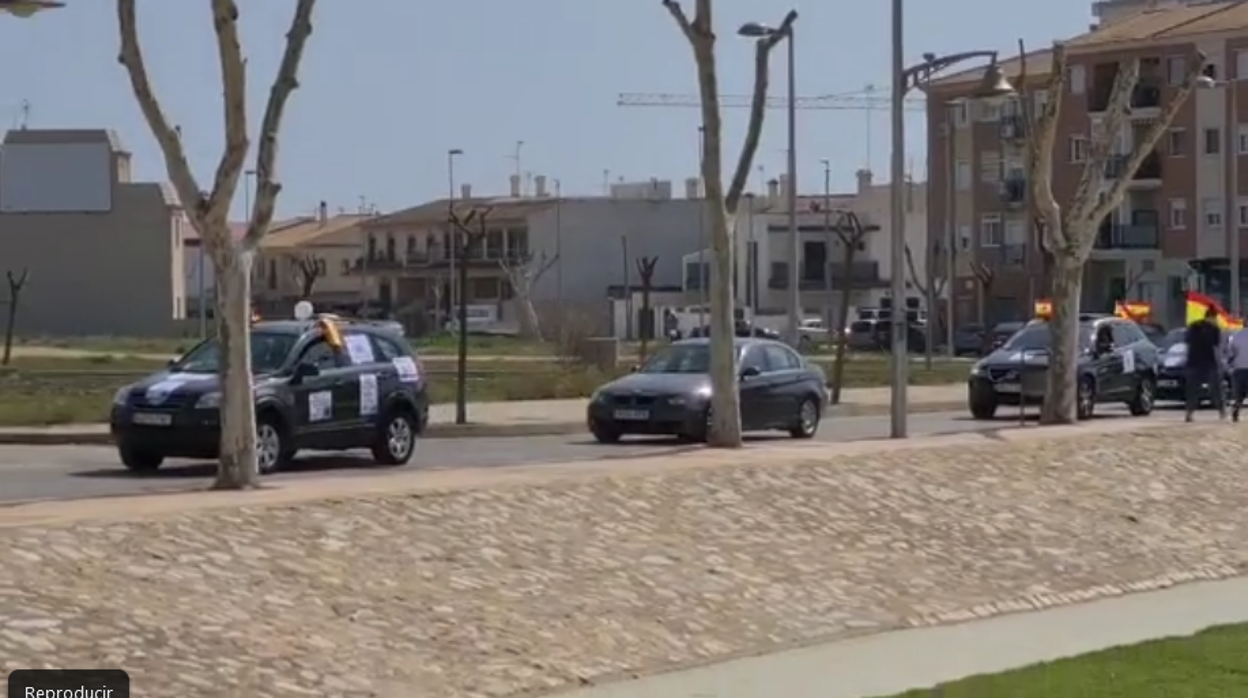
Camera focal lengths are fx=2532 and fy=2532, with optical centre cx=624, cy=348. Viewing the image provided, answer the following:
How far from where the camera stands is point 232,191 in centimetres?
1938

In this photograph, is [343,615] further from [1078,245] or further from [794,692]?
[1078,245]

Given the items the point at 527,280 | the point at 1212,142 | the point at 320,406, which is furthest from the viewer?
the point at 527,280

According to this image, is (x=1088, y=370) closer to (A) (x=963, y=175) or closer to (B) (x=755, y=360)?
(B) (x=755, y=360)

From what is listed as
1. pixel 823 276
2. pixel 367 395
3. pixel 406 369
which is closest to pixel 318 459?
pixel 406 369

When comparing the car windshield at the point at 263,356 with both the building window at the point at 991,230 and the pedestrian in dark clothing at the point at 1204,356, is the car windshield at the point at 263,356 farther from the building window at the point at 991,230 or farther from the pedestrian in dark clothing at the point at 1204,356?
the building window at the point at 991,230

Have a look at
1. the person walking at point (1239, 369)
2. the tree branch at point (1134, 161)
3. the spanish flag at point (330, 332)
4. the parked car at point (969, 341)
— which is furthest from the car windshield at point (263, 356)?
the parked car at point (969, 341)

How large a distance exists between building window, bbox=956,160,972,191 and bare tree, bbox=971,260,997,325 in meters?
3.51

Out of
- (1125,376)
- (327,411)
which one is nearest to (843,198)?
(1125,376)

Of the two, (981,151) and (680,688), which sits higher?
(981,151)

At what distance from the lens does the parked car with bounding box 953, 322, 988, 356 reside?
8406 cm

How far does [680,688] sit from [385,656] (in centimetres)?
184

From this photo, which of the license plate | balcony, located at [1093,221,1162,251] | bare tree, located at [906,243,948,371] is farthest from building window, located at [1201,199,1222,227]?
the license plate

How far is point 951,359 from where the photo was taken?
77.3m

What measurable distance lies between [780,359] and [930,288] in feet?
153
